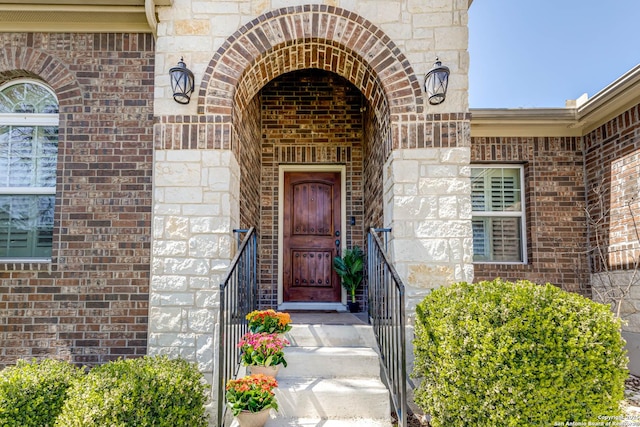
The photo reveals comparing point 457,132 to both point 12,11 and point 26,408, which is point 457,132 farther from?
point 12,11

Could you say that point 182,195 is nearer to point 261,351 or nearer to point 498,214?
point 261,351

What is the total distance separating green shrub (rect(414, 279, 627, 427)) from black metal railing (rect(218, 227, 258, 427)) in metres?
1.49

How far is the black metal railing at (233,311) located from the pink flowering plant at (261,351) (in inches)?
3.7

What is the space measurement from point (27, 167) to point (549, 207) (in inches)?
244

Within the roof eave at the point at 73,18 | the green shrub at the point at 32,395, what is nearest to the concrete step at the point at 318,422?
the green shrub at the point at 32,395

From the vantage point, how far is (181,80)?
3.84 metres

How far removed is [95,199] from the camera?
13.4 feet

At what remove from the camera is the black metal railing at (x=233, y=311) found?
3.05m

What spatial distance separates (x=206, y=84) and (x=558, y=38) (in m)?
10.9

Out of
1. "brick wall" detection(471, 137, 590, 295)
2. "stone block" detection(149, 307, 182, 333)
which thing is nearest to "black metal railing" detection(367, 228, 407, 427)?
"stone block" detection(149, 307, 182, 333)

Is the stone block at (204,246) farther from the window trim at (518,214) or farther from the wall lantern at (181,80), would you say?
the window trim at (518,214)

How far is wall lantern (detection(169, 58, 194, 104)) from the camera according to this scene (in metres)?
3.84

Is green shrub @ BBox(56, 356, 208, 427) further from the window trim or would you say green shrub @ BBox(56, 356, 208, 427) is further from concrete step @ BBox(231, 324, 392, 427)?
the window trim

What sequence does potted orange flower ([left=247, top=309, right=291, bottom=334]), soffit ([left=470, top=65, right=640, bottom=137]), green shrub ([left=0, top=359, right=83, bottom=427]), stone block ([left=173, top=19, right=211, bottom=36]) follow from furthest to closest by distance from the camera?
soffit ([left=470, top=65, right=640, bottom=137]), stone block ([left=173, top=19, right=211, bottom=36]), potted orange flower ([left=247, top=309, right=291, bottom=334]), green shrub ([left=0, top=359, right=83, bottom=427])
